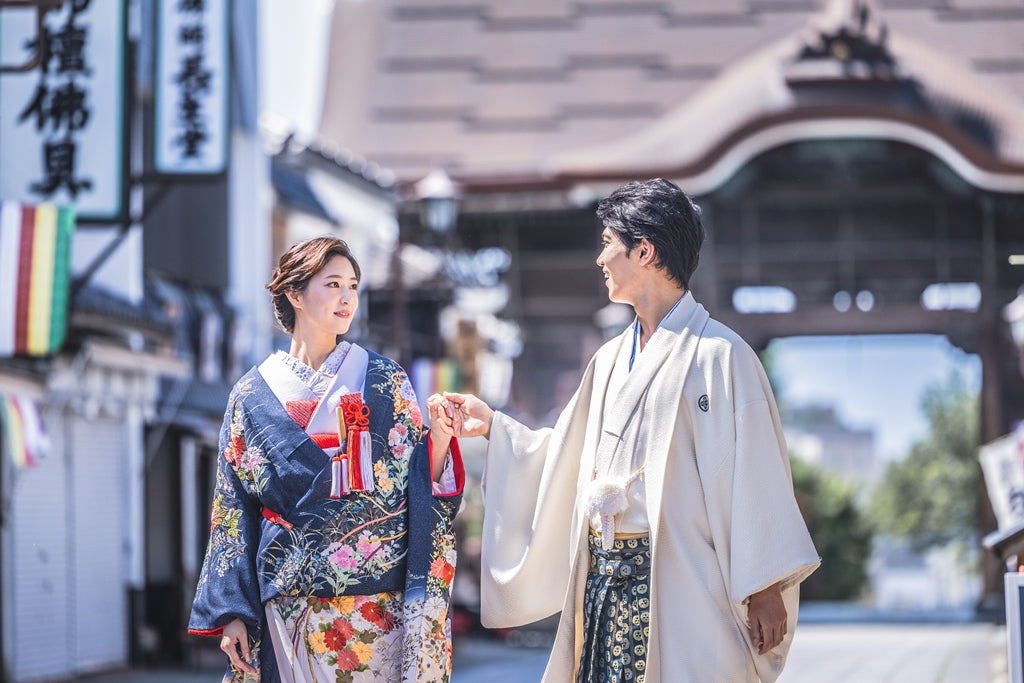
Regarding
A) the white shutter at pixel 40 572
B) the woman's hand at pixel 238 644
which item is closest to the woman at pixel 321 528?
the woman's hand at pixel 238 644

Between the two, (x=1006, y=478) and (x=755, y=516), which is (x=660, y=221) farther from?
(x=1006, y=478)

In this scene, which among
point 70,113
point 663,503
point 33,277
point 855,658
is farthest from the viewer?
point 855,658

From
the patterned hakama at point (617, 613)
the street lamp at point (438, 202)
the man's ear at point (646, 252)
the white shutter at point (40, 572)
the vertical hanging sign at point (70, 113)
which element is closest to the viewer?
the patterned hakama at point (617, 613)

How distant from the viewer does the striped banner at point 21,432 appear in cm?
Result: 1038

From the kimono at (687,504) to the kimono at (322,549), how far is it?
31cm

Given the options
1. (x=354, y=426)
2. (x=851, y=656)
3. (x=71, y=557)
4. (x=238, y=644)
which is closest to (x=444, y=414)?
(x=354, y=426)

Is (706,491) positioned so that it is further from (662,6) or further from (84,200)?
(662,6)

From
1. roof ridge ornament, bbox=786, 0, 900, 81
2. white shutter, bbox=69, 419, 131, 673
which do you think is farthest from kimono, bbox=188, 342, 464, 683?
roof ridge ornament, bbox=786, 0, 900, 81

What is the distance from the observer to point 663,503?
4.38 meters

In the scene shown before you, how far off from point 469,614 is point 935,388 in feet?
71.3

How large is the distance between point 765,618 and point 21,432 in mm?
7264

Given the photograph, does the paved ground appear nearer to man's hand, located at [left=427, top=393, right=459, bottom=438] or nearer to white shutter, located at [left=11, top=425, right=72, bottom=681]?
white shutter, located at [left=11, top=425, right=72, bottom=681]

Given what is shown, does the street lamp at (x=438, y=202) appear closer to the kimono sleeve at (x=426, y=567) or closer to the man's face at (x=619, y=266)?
the kimono sleeve at (x=426, y=567)

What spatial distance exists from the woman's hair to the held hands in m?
0.46
